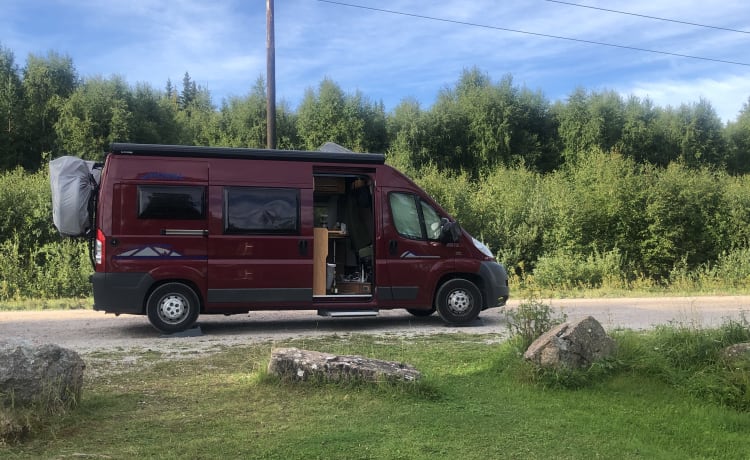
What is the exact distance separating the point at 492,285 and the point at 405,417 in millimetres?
5945

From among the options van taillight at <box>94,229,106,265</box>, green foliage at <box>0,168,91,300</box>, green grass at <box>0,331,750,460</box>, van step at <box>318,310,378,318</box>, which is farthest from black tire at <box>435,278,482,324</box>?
green foliage at <box>0,168,91,300</box>

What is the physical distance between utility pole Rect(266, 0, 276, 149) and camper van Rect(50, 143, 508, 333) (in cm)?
697

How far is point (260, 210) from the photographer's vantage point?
30.8 ft

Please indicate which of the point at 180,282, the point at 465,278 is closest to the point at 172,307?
the point at 180,282

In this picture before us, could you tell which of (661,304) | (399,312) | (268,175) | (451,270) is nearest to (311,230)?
(268,175)


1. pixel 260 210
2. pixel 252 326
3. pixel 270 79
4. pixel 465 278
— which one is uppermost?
pixel 270 79

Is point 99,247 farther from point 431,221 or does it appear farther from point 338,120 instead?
point 338,120

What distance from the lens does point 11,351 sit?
460 centimetres

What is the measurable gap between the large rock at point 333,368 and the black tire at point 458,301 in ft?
15.2

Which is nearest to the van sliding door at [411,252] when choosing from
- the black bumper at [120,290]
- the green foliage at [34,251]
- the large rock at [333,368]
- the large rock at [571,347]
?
the black bumper at [120,290]

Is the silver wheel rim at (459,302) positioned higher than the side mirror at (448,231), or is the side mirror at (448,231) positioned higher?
the side mirror at (448,231)

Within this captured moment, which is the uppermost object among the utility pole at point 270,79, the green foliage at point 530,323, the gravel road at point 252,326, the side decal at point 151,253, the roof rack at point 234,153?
the utility pole at point 270,79

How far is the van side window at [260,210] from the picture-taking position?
9266 mm

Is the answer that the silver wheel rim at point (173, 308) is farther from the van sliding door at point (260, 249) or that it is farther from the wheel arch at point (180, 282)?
the van sliding door at point (260, 249)
